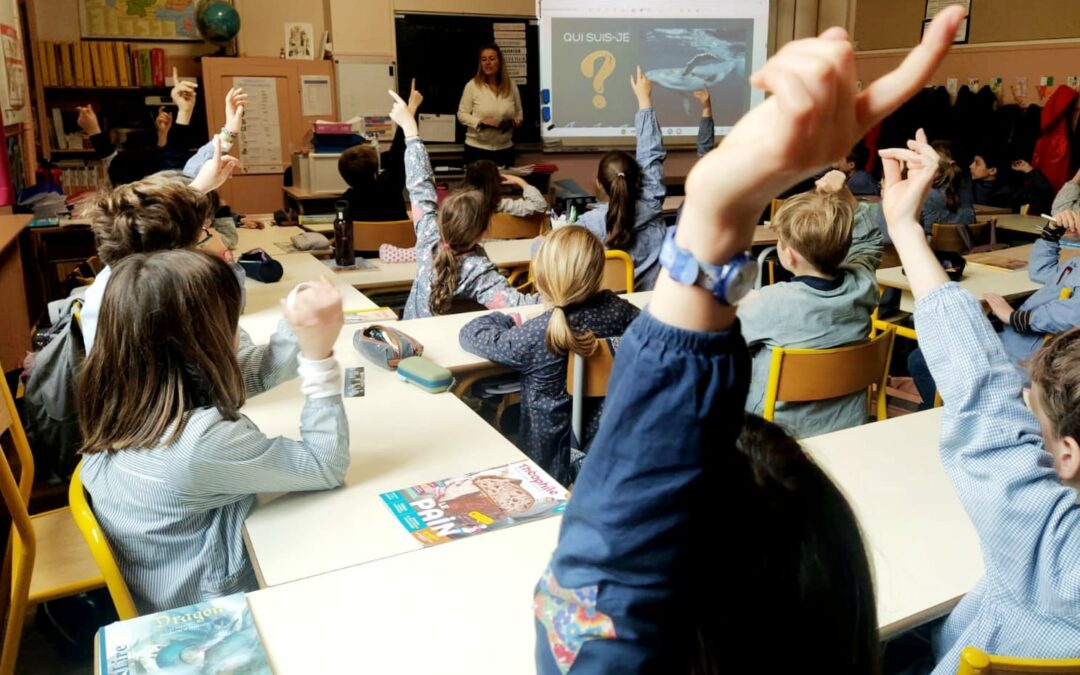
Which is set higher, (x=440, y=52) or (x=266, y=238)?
(x=440, y=52)

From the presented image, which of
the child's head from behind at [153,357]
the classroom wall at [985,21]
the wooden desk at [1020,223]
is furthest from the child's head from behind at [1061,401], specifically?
the classroom wall at [985,21]

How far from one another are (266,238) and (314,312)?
128 inches

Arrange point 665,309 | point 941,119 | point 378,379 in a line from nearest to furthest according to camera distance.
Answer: point 665,309 → point 378,379 → point 941,119

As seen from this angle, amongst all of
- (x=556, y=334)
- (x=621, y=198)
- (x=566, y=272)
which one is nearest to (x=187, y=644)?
(x=556, y=334)

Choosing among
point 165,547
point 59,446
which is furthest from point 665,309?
point 59,446

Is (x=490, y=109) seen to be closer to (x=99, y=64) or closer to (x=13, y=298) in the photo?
(x=99, y=64)

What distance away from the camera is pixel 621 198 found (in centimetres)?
389

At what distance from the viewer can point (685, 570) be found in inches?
22.2

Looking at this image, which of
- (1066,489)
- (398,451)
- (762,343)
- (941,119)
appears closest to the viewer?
(1066,489)

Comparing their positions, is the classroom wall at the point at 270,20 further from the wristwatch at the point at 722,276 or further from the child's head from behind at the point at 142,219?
the wristwatch at the point at 722,276

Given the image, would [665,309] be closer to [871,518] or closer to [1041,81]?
[871,518]

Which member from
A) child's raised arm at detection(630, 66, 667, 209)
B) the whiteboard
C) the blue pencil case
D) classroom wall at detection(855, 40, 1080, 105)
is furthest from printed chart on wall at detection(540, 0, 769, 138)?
the blue pencil case

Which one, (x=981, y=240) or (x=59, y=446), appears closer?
(x=59, y=446)

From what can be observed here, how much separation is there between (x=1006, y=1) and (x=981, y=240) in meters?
3.15
